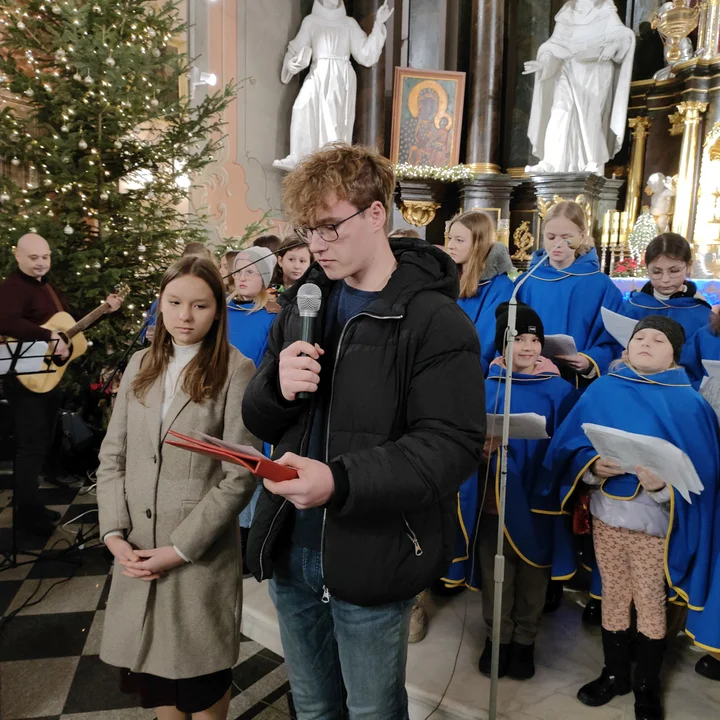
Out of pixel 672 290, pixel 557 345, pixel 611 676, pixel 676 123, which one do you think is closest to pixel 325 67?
pixel 676 123

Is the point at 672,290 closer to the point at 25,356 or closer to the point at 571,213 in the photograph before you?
the point at 571,213

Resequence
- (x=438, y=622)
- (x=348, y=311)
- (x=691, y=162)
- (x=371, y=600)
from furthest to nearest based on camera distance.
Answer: (x=691, y=162)
(x=438, y=622)
(x=348, y=311)
(x=371, y=600)

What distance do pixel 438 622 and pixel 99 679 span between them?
141cm

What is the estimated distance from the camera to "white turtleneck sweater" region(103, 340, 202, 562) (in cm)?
168

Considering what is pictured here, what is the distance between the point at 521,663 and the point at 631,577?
548 mm

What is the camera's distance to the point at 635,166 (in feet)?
26.3

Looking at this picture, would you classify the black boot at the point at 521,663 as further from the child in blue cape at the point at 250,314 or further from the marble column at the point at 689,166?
the marble column at the point at 689,166

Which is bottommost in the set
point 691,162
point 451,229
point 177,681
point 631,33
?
point 177,681

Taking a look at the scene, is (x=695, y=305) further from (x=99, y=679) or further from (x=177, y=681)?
(x=99, y=679)

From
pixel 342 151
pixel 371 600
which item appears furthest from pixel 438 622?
pixel 342 151

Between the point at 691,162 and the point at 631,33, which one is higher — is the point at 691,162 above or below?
below

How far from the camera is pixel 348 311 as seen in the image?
51.7 inches

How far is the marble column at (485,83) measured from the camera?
812cm

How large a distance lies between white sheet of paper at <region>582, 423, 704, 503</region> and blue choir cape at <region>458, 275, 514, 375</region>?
0.89 metres
